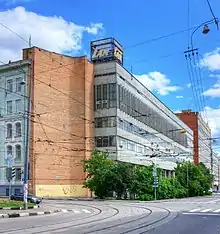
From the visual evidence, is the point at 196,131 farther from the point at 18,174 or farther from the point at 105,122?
the point at 18,174

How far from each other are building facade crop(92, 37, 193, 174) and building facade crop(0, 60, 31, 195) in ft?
39.7

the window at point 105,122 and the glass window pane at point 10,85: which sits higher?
the glass window pane at point 10,85

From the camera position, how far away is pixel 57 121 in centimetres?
6050

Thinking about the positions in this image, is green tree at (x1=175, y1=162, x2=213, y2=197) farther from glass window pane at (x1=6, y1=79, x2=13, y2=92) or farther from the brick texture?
glass window pane at (x1=6, y1=79, x2=13, y2=92)

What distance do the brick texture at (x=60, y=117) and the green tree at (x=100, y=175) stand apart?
813 centimetres

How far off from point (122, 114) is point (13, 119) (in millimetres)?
16727

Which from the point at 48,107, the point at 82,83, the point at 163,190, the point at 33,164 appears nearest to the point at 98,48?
the point at 82,83

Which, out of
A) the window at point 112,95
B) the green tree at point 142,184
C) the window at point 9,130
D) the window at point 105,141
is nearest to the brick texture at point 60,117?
the window at point 105,141

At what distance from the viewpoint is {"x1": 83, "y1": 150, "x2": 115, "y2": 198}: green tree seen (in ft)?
159

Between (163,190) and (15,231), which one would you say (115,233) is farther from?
(163,190)

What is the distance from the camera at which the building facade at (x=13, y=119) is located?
189 feet

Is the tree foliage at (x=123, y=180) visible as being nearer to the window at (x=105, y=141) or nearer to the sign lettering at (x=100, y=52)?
the window at (x=105, y=141)

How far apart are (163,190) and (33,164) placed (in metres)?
18.0

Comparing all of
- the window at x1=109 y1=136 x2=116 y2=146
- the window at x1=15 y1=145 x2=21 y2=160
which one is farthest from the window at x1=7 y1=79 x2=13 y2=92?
the window at x1=109 y1=136 x2=116 y2=146
